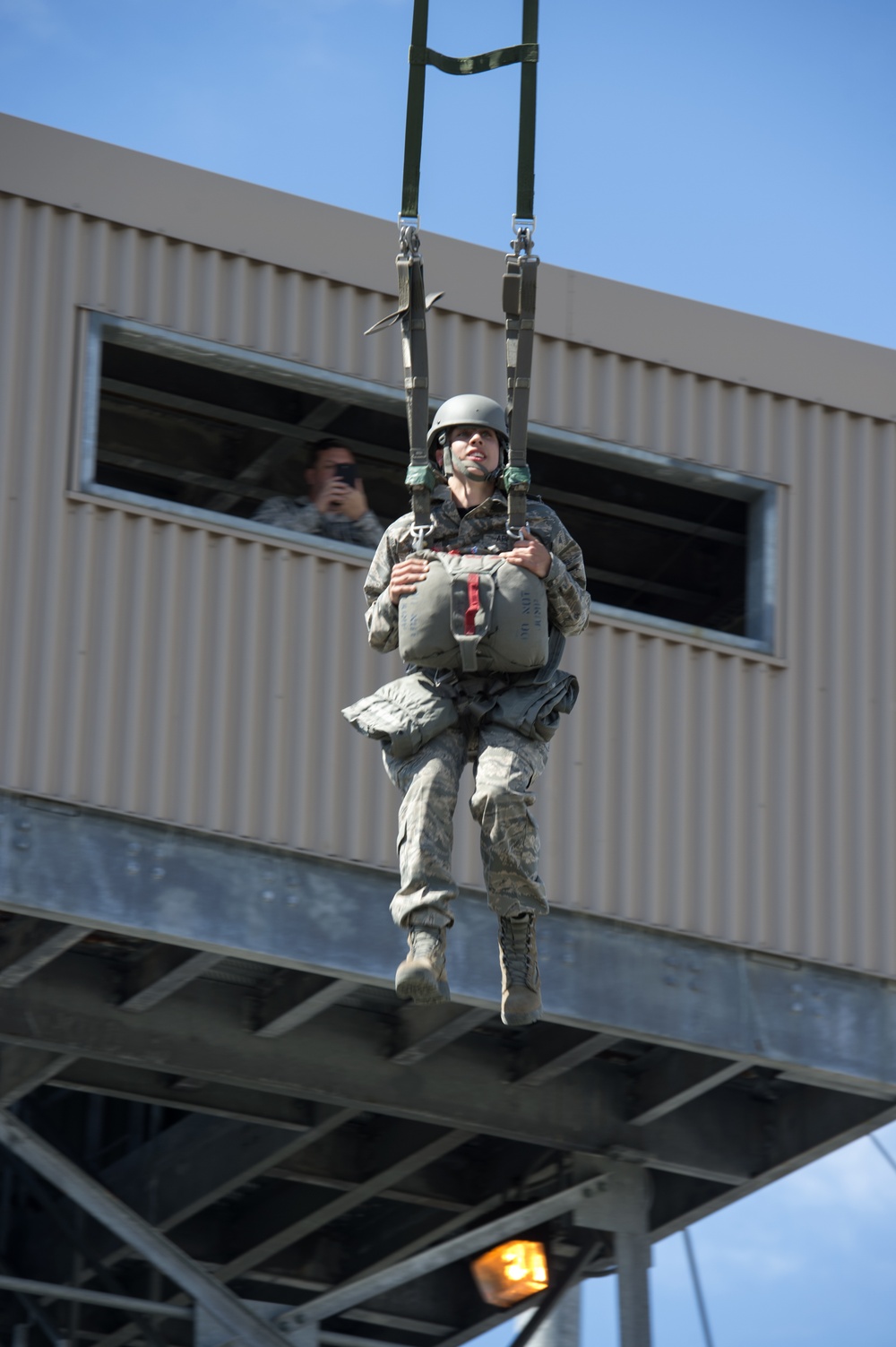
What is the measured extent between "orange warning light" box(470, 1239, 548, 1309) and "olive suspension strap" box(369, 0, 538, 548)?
863 cm

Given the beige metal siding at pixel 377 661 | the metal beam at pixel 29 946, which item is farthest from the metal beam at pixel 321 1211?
the metal beam at pixel 29 946

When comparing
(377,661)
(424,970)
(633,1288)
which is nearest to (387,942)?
(377,661)

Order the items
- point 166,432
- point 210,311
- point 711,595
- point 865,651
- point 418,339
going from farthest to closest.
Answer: point 711,595
point 166,432
point 865,651
point 210,311
point 418,339

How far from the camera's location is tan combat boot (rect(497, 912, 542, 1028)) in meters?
10.6

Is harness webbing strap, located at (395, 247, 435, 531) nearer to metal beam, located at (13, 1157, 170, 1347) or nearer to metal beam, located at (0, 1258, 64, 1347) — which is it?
metal beam, located at (13, 1157, 170, 1347)

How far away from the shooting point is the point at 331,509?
51.4 ft

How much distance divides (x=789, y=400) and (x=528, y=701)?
686cm

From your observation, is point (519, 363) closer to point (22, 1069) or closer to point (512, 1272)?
point (22, 1069)

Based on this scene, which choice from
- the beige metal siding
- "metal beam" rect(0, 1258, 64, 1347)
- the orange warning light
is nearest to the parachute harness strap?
the beige metal siding

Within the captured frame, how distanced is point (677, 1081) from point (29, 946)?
451 cm

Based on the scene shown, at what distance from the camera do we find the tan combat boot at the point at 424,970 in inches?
400

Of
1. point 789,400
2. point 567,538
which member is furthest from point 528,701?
point 789,400

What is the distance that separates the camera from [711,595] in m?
19.6

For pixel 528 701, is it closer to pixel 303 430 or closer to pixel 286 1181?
pixel 303 430
